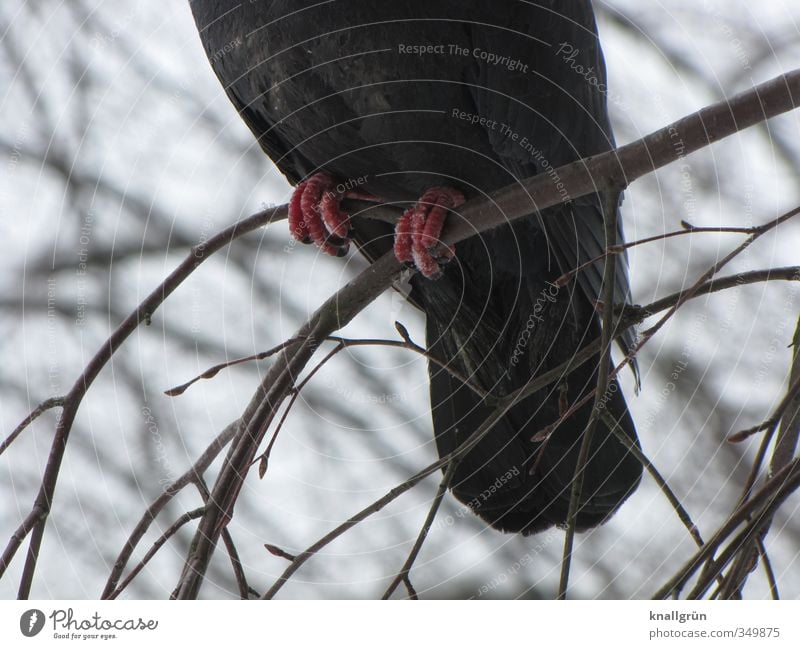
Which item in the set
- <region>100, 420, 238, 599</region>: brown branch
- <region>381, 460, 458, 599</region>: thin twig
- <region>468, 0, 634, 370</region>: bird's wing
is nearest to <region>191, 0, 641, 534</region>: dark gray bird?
<region>468, 0, 634, 370</region>: bird's wing

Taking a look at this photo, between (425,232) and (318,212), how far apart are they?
0.51 meters

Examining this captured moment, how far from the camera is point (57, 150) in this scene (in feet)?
15.7

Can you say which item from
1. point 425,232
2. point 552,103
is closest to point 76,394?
point 425,232

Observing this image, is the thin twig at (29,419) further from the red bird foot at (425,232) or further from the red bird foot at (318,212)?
the red bird foot at (318,212)

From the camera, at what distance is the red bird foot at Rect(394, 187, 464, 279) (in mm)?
2545

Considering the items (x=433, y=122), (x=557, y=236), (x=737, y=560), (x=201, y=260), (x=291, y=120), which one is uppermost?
(x=291, y=120)

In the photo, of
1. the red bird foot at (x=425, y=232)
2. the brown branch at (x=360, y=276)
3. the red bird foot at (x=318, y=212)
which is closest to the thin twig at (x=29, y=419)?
the brown branch at (x=360, y=276)

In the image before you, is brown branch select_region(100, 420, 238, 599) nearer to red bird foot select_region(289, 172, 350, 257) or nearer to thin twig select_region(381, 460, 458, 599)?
thin twig select_region(381, 460, 458, 599)

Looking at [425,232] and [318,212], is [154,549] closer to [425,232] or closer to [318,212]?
[425,232]

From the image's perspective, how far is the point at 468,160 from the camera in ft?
8.90

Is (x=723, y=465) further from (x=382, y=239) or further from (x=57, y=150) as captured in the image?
(x=57, y=150)
